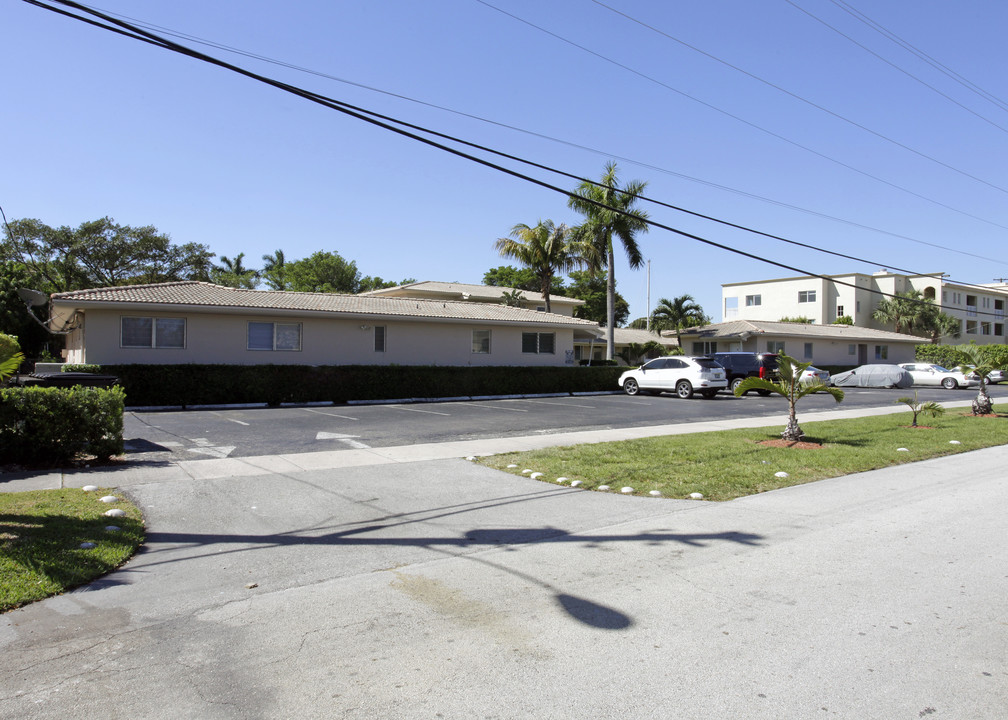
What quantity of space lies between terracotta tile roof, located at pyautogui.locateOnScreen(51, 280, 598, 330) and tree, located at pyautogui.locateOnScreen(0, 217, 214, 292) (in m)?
25.9

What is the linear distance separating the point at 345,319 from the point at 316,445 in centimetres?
1225

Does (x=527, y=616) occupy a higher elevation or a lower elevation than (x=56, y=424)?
lower

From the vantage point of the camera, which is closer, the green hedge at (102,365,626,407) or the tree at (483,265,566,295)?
the green hedge at (102,365,626,407)

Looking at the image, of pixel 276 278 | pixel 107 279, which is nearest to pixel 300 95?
pixel 107 279

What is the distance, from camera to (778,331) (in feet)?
139

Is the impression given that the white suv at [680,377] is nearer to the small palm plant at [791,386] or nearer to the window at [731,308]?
the small palm plant at [791,386]

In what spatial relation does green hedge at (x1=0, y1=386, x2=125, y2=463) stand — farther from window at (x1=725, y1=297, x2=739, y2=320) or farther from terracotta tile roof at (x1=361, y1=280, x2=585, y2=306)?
window at (x1=725, y1=297, x2=739, y2=320)

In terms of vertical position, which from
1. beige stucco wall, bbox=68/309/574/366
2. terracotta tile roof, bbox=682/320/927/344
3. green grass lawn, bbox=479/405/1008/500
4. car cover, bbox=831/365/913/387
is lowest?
green grass lawn, bbox=479/405/1008/500

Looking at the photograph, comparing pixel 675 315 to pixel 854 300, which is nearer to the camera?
pixel 675 315

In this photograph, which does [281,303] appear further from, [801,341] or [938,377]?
[801,341]

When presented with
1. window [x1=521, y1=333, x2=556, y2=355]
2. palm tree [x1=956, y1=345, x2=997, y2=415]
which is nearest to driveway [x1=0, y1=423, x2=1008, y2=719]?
palm tree [x1=956, y1=345, x2=997, y2=415]

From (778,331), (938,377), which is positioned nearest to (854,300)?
(778,331)

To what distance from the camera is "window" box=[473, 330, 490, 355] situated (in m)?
27.5

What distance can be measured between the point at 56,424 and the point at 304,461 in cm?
339
